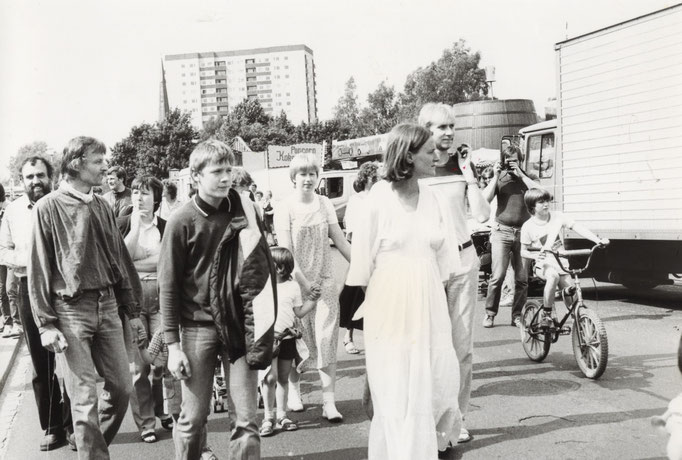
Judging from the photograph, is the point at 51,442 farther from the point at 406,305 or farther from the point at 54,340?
the point at 406,305

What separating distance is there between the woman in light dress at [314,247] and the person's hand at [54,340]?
201 centimetres

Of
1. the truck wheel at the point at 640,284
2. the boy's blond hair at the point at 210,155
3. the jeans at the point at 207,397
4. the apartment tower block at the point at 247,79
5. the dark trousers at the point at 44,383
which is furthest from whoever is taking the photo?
the apartment tower block at the point at 247,79

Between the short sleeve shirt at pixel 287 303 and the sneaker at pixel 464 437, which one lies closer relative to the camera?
the sneaker at pixel 464 437

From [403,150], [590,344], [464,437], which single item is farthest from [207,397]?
[590,344]

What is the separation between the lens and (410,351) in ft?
12.6

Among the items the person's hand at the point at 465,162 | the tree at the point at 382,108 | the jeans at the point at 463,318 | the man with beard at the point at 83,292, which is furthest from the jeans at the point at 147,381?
the tree at the point at 382,108

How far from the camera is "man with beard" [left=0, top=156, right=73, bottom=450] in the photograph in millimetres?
5156

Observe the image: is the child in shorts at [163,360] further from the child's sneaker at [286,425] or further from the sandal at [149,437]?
the child's sneaker at [286,425]

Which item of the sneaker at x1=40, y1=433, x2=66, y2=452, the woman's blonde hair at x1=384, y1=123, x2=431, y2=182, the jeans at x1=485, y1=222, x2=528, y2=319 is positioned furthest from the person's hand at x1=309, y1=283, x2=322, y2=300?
the jeans at x1=485, y1=222, x2=528, y2=319

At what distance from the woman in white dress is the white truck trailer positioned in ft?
21.1

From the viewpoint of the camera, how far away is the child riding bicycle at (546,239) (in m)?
7.07

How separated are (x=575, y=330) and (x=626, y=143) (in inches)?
172

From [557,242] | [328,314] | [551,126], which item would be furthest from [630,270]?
[328,314]

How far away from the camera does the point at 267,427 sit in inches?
209
